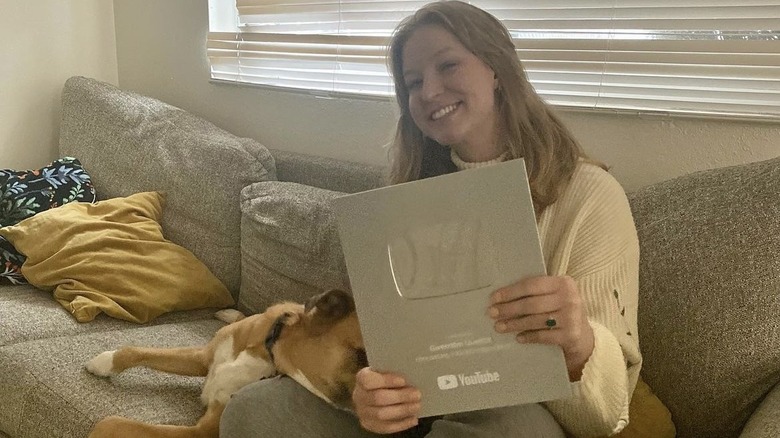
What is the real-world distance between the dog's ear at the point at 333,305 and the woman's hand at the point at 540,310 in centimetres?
47

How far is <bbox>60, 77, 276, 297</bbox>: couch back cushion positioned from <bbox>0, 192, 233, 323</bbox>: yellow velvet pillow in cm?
8

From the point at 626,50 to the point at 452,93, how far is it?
551 millimetres

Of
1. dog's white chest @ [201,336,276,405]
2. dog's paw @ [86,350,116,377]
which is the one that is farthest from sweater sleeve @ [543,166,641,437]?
dog's paw @ [86,350,116,377]

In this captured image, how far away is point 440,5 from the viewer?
1345 millimetres

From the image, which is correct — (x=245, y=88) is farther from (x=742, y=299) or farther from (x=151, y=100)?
(x=742, y=299)

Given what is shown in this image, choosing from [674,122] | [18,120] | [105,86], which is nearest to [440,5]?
[674,122]

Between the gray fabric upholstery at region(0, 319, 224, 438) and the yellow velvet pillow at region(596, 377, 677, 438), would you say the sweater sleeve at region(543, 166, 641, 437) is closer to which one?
the yellow velvet pillow at region(596, 377, 677, 438)

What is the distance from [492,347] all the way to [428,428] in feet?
1.04

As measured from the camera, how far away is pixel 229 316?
1.95 meters

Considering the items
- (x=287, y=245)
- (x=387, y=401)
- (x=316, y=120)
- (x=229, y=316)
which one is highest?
(x=316, y=120)

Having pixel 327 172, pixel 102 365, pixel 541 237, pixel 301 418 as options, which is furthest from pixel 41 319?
pixel 541 237

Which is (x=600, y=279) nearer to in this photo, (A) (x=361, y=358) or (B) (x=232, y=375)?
(A) (x=361, y=358)

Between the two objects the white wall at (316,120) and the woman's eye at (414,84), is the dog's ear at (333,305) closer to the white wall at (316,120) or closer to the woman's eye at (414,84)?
the woman's eye at (414,84)

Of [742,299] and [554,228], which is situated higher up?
[554,228]
